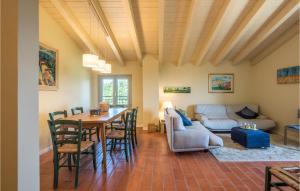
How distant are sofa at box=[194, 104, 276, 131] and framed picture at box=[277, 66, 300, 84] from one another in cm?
120

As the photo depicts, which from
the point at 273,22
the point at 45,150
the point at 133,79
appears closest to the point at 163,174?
the point at 45,150

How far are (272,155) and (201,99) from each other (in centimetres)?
334

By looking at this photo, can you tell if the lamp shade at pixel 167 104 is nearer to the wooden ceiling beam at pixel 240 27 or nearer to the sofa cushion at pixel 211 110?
the sofa cushion at pixel 211 110

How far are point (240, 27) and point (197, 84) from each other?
284 centimetres

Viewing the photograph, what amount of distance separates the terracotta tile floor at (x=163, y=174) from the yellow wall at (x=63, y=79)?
913mm

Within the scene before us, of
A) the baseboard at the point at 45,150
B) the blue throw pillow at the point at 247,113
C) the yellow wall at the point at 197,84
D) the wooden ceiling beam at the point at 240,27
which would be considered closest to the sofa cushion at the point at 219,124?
the blue throw pillow at the point at 247,113

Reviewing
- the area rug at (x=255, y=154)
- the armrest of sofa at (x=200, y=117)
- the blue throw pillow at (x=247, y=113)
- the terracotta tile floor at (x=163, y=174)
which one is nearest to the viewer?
the terracotta tile floor at (x=163, y=174)

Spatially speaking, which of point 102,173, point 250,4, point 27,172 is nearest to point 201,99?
point 250,4

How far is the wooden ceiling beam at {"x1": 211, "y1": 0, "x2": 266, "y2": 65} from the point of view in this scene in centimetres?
373

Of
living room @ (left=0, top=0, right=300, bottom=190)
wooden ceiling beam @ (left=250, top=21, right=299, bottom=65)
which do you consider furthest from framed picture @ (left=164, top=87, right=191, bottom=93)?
wooden ceiling beam @ (left=250, top=21, right=299, bottom=65)

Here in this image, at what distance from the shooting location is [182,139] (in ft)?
12.8

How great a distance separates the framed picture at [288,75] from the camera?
16.2 feet

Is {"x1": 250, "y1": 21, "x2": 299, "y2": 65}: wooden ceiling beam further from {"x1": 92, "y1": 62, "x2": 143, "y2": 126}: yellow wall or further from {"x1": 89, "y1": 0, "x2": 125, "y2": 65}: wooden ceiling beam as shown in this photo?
{"x1": 89, "y1": 0, "x2": 125, "y2": 65}: wooden ceiling beam

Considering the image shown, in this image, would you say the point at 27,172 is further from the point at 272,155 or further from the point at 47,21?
the point at 272,155
